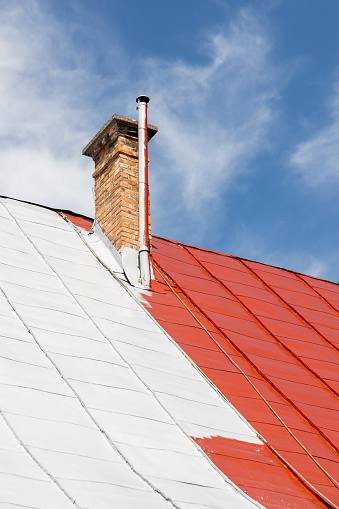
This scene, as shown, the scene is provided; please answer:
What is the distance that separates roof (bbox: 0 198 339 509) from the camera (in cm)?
550

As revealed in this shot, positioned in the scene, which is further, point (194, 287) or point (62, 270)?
point (194, 287)

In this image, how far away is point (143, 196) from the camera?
10109mm

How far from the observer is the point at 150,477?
A: 18.5 feet

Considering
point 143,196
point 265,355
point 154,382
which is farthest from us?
point 143,196

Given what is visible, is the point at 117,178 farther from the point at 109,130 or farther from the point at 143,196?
the point at 109,130

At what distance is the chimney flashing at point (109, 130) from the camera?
10.6 m

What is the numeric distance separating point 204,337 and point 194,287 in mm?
1463

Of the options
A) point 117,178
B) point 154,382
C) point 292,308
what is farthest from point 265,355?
point 117,178

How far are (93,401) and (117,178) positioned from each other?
448cm

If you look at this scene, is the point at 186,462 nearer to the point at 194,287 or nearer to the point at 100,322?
the point at 100,322

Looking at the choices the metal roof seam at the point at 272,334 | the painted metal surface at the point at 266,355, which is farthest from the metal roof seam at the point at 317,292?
the metal roof seam at the point at 272,334

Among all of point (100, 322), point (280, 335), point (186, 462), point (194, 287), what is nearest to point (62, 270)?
point (100, 322)

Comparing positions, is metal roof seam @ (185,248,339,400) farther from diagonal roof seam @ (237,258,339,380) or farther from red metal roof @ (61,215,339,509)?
diagonal roof seam @ (237,258,339,380)

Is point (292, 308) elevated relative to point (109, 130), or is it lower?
lower
